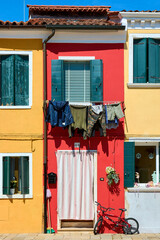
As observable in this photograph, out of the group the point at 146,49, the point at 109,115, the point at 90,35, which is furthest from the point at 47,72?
the point at 146,49

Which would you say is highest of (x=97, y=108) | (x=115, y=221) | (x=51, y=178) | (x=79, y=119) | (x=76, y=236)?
(x=97, y=108)

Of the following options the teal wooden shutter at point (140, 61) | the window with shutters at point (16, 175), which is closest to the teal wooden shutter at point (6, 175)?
the window with shutters at point (16, 175)

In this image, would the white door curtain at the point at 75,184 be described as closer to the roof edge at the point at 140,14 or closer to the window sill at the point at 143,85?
the window sill at the point at 143,85

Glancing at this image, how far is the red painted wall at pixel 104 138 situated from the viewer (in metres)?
10.6

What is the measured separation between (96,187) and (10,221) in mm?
3213

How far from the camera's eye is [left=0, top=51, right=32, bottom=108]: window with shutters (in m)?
10.6

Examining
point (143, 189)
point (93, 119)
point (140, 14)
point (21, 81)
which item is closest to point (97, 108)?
point (93, 119)

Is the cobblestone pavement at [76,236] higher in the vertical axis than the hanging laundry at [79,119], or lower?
lower

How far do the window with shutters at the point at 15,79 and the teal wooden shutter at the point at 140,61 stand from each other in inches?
148

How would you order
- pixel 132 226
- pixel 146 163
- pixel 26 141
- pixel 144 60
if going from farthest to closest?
1. pixel 146 163
2. pixel 144 60
3. pixel 26 141
4. pixel 132 226

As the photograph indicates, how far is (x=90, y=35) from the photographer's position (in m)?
10.7

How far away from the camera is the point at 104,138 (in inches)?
421

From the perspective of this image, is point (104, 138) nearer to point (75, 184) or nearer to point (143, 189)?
point (75, 184)

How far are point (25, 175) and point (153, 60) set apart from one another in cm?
612
